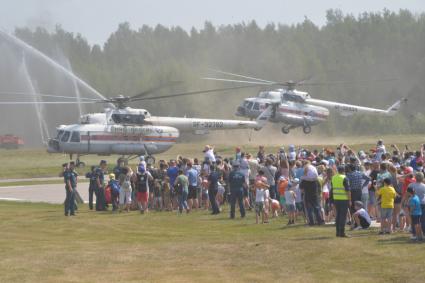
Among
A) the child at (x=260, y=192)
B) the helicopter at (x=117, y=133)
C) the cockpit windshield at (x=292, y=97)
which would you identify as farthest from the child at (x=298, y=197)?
the cockpit windshield at (x=292, y=97)

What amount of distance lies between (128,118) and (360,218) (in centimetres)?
2937

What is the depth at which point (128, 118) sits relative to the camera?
52.0 metres

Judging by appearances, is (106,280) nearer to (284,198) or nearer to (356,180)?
(356,180)

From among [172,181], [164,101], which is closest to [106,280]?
[172,181]

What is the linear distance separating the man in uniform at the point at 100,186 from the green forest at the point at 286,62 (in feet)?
181

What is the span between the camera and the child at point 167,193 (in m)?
31.7

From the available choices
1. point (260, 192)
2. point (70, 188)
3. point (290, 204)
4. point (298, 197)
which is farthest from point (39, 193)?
point (290, 204)

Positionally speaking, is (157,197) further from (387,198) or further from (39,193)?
(387,198)

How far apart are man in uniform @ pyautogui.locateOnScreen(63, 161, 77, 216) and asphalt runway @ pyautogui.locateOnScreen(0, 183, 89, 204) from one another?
6051 millimetres

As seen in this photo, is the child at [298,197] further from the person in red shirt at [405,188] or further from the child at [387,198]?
the child at [387,198]

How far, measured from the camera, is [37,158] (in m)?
65.3

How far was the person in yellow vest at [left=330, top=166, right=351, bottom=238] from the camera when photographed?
2288 centimetres

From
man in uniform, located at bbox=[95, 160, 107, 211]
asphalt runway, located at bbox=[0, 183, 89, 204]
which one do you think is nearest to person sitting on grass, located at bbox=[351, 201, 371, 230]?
man in uniform, located at bbox=[95, 160, 107, 211]

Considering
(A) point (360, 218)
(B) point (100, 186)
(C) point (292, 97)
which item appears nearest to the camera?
(A) point (360, 218)
